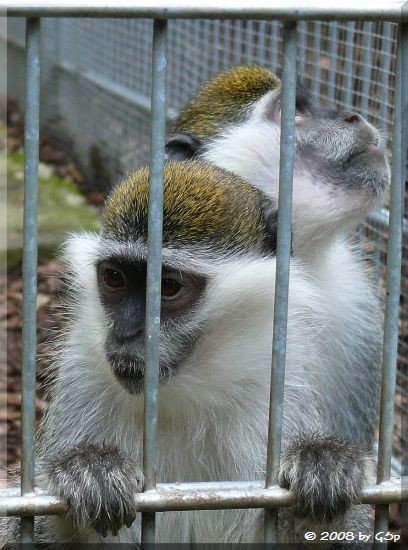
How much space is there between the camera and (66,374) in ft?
11.3

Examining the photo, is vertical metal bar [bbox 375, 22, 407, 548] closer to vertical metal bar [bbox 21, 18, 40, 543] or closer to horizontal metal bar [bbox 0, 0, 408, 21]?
horizontal metal bar [bbox 0, 0, 408, 21]

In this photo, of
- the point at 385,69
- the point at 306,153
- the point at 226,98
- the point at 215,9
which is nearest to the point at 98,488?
the point at 215,9

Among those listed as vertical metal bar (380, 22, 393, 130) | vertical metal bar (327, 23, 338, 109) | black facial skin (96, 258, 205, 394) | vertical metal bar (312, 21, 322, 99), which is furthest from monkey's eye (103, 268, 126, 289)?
vertical metal bar (312, 21, 322, 99)

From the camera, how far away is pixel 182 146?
452cm

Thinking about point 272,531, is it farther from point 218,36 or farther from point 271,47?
point 218,36

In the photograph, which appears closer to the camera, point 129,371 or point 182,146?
→ point 129,371

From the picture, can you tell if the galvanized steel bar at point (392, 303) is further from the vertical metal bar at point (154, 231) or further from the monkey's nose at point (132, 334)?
the monkey's nose at point (132, 334)

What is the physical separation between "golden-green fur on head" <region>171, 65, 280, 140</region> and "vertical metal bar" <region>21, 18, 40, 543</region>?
222cm

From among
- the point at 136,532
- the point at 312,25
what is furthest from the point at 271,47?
the point at 136,532

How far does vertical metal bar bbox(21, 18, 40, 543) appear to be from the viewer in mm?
2355

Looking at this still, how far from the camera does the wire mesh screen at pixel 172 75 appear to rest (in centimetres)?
502

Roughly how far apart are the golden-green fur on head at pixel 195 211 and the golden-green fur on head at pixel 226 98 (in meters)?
1.21

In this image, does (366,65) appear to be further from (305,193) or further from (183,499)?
(183,499)

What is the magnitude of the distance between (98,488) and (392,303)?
0.97m
